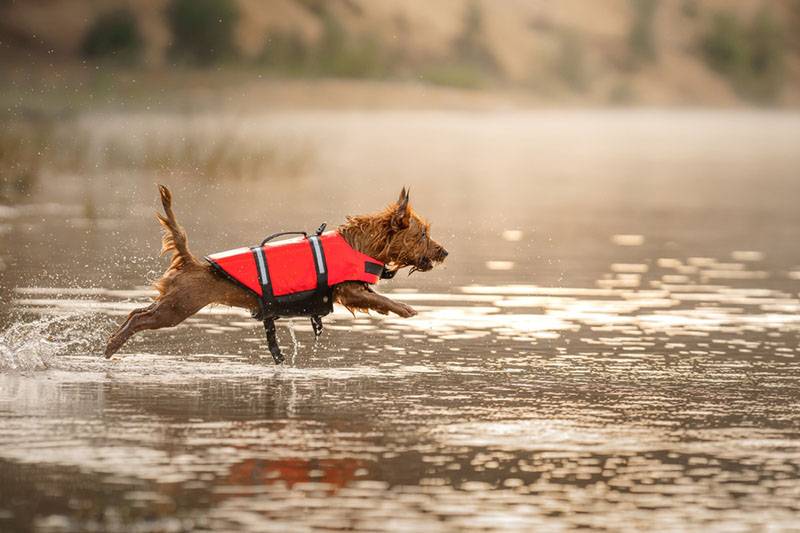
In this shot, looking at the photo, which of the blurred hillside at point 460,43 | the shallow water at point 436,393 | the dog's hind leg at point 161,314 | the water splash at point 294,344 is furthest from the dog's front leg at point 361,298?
the blurred hillside at point 460,43

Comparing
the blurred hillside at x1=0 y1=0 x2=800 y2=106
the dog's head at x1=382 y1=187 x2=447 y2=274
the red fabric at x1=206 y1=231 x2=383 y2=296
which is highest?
the blurred hillside at x1=0 y1=0 x2=800 y2=106

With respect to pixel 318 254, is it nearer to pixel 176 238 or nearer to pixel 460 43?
pixel 176 238

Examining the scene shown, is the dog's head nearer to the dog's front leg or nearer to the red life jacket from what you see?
the red life jacket

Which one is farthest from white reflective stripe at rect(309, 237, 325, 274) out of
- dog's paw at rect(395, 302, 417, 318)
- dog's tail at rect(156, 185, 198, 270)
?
dog's tail at rect(156, 185, 198, 270)

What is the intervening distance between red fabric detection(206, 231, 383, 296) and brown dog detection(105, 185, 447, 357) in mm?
81

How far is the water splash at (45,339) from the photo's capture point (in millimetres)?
11578

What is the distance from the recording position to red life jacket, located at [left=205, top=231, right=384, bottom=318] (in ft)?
37.2

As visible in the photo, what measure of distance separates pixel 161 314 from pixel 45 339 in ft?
5.12

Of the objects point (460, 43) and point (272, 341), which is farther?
point (460, 43)

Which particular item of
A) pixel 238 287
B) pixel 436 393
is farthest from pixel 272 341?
pixel 436 393

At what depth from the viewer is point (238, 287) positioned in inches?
448

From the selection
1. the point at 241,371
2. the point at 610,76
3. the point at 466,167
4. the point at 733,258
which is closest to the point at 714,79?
the point at 610,76

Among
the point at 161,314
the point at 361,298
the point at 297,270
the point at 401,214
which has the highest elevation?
the point at 401,214

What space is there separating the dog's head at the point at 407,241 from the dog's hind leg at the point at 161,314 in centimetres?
133
